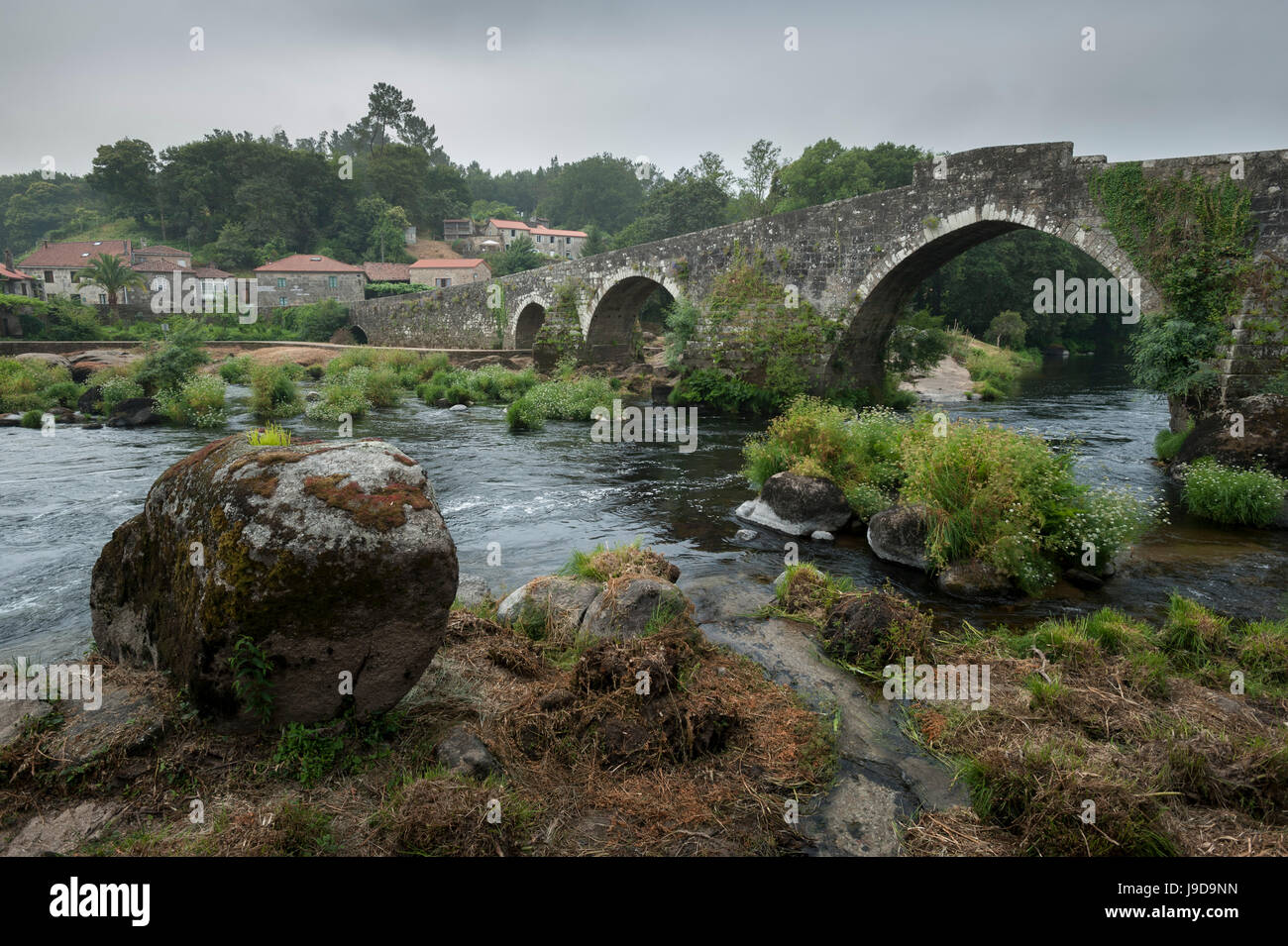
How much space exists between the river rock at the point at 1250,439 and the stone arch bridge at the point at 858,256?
1.52 meters

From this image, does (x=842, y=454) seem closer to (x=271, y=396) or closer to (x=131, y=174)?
(x=271, y=396)

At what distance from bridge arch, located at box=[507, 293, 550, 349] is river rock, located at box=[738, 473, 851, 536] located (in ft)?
79.8

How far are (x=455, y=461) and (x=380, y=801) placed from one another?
11.4m

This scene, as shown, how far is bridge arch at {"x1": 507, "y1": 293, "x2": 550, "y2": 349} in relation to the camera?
108 ft

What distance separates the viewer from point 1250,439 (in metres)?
10.8

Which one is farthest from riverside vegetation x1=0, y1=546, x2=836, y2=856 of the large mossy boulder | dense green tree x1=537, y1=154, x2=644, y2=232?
dense green tree x1=537, y1=154, x2=644, y2=232

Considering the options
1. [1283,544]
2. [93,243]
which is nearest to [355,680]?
[1283,544]

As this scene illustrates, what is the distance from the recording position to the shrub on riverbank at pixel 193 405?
1800 centimetres

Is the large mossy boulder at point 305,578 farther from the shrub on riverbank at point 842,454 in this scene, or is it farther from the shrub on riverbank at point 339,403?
the shrub on riverbank at point 339,403

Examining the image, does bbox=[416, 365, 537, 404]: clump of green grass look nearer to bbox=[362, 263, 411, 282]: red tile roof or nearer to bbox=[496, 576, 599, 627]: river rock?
bbox=[496, 576, 599, 627]: river rock

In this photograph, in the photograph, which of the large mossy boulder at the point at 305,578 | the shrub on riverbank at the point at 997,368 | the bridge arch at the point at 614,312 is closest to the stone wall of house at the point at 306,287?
the bridge arch at the point at 614,312

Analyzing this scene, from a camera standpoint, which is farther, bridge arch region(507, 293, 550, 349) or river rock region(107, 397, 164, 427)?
bridge arch region(507, 293, 550, 349)

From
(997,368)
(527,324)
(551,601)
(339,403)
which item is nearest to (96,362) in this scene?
(339,403)

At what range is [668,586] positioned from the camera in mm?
5598
